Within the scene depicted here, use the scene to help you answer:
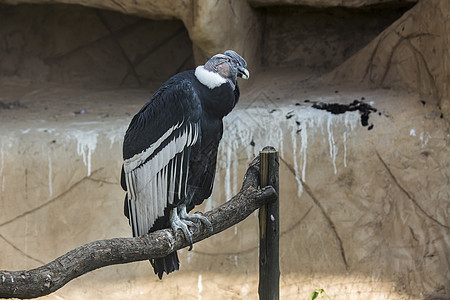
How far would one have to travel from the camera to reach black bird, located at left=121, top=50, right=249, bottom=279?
181 centimetres

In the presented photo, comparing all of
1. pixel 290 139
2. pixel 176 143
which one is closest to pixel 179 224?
pixel 176 143

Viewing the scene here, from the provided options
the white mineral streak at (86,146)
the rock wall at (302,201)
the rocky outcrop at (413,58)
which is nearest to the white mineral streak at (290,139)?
the rock wall at (302,201)

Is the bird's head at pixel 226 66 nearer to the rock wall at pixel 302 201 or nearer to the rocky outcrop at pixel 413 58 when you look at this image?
the rock wall at pixel 302 201

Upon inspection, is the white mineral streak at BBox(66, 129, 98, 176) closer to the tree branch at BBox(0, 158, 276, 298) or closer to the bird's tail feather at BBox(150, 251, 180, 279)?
the tree branch at BBox(0, 158, 276, 298)

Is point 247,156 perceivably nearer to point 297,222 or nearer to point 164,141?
point 297,222

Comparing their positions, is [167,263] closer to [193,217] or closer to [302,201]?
[193,217]

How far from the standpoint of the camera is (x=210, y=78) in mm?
1805

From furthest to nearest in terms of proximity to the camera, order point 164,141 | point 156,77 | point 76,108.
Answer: point 156,77
point 76,108
point 164,141

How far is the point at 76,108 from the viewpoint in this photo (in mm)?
4105

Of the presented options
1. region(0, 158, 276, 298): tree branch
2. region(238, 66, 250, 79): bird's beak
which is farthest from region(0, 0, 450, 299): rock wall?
region(238, 66, 250, 79): bird's beak

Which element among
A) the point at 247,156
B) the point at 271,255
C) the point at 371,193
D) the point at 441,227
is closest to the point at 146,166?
the point at 271,255

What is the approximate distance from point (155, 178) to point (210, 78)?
1.17 ft

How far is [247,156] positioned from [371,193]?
2.32 ft

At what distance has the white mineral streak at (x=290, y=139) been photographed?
3.41m
